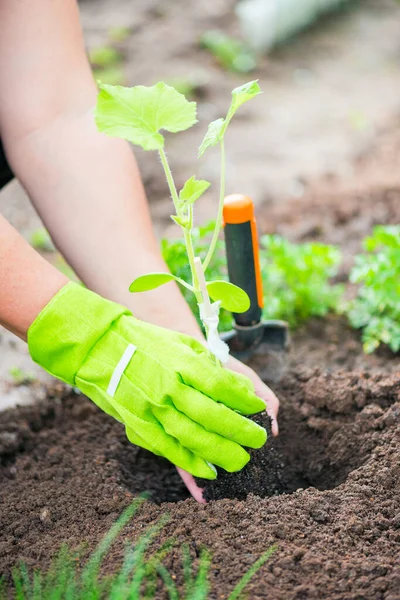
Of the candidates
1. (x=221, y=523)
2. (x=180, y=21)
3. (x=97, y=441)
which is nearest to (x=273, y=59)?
(x=180, y=21)

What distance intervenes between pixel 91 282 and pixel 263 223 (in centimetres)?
150

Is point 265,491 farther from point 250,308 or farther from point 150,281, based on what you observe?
point 150,281

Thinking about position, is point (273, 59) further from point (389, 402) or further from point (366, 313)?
point (389, 402)

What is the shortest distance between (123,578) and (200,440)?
0.35 meters

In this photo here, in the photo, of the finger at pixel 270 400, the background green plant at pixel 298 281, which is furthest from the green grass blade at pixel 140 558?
the background green plant at pixel 298 281

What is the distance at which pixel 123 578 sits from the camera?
1.40 meters

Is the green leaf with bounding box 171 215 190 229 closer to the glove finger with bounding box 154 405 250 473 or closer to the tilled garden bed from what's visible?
the glove finger with bounding box 154 405 250 473

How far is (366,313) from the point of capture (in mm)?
2496

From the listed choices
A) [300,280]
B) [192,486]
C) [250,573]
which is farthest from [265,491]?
[300,280]

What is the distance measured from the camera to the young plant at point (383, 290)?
7.73 feet

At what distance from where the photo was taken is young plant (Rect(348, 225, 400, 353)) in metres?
2.36

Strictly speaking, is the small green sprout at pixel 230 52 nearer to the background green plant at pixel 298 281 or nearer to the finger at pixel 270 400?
the background green plant at pixel 298 281

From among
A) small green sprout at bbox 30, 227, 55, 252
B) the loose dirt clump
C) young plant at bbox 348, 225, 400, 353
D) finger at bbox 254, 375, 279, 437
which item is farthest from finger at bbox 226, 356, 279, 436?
small green sprout at bbox 30, 227, 55, 252

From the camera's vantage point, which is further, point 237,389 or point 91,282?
point 91,282
